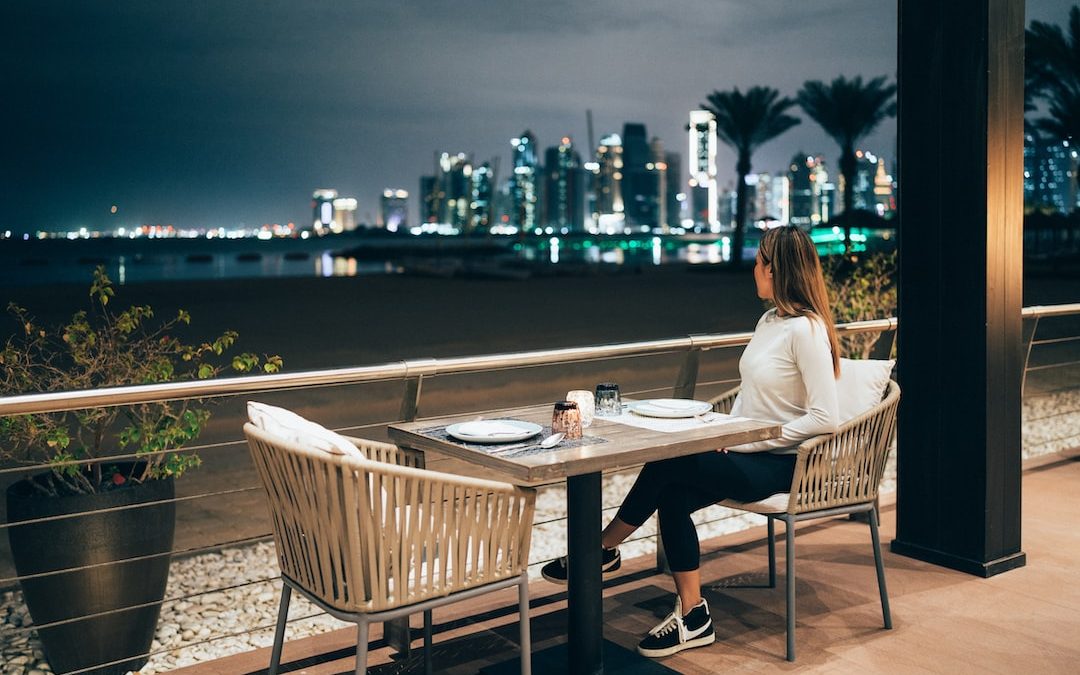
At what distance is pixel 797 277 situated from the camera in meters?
3.30

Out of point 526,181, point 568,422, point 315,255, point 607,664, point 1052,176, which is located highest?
point 526,181

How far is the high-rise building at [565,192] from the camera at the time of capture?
443ft

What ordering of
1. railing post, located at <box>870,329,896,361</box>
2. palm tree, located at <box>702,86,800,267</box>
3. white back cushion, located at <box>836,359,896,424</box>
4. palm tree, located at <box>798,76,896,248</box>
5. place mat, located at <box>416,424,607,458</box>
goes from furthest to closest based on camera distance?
palm tree, located at <box>702,86,800,267</box> < palm tree, located at <box>798,76,896,248</box> < railing post, located at <box>870,329,896,361</box> < white back cushion, located at <box>836,359,896,424</box> < place mat, located at <box>416,424,607,458</box>

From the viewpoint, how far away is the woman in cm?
321

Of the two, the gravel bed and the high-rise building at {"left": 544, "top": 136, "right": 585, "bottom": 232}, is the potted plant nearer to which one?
the gravel bed

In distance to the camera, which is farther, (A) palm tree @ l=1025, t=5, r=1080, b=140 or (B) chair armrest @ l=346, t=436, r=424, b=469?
(A) palm tree @ l=1025, t=5, r=1080, b=140

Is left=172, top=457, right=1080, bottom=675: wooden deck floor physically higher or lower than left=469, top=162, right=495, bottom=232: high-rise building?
lower

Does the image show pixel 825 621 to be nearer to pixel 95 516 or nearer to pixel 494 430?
pixel 494 430

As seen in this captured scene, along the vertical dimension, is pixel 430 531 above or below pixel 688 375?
below

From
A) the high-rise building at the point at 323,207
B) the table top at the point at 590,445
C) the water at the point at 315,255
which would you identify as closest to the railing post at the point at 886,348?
the table top at the point at 590,445

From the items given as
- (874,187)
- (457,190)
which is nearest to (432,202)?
(457,190)

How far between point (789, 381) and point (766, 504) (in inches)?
16.7

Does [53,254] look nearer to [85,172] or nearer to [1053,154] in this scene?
[85,172]

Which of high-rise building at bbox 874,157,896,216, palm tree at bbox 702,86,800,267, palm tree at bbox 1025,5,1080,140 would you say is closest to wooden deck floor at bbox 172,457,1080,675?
palm tree at bbox 1025,5,1080,140
